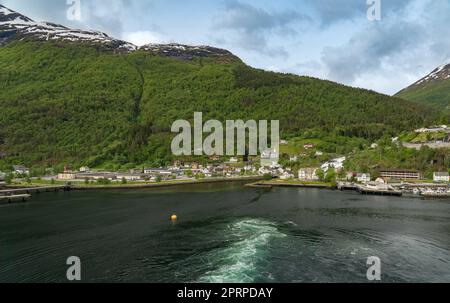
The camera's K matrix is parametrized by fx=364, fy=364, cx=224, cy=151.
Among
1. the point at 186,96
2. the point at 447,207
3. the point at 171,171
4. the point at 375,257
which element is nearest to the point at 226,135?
the point at 171,171

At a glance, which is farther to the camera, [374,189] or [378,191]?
[374,189]

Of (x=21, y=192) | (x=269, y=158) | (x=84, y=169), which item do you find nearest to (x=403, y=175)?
(x=269, y=158)

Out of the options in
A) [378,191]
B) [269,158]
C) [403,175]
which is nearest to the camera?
[378,191]

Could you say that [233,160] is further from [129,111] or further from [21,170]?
[129,111]

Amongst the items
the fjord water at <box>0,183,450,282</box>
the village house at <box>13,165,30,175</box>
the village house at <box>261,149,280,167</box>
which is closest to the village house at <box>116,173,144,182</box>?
the village house at <box>13,165,30,175</box>

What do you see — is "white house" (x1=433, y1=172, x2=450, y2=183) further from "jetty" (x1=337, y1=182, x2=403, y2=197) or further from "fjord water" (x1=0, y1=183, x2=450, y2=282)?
"fjord water" (x1=0, y1=183, x2=450, y2=282)

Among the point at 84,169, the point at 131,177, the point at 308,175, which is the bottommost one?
the point at 131,177

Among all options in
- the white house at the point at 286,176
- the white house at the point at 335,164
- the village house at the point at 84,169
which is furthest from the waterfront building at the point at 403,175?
the village house at the point at 84,169
